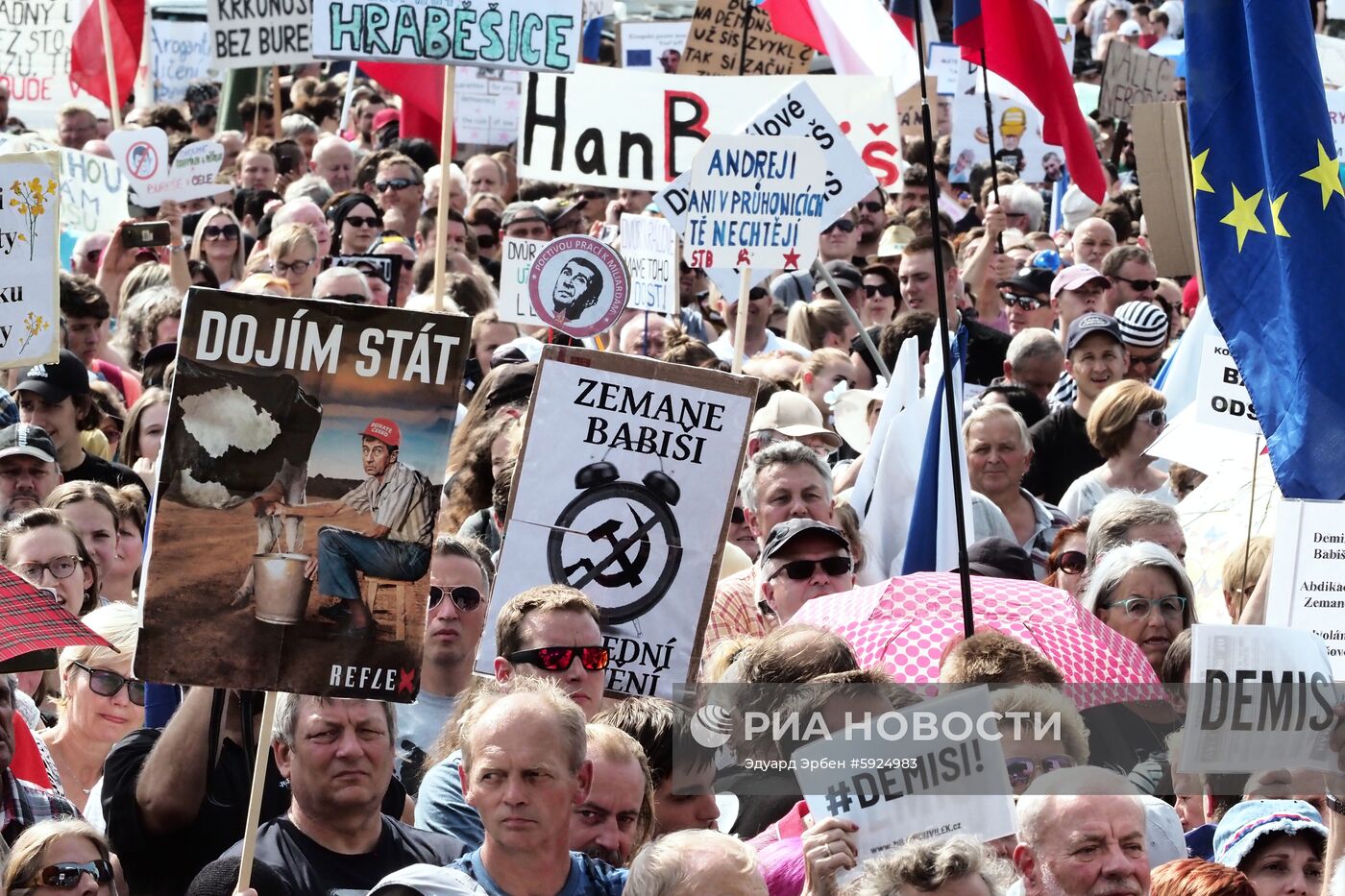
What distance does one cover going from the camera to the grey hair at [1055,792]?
158 inches

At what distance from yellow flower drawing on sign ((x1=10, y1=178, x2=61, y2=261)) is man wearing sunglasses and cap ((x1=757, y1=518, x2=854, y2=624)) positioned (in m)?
2.63

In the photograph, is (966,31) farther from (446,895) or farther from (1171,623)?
(446,895)

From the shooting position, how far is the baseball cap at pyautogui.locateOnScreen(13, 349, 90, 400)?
7645 mm

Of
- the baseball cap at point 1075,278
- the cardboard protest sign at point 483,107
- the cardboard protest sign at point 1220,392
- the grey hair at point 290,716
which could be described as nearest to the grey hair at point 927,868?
the grey hair at point 290,716

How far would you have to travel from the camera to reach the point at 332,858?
4.30 m

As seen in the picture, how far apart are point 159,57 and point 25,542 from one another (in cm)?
1422

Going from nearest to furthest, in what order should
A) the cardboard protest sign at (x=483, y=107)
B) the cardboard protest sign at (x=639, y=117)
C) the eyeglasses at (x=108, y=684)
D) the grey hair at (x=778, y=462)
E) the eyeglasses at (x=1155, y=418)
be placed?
the eyeglasses at (x=108, y=684), the grey hair at (x=778, y=462), the eyeglasses at (x=1155, y=418), the cardboard protest sign at (x=639, y=117), the cardboard protest sign at (x=483, y=107)

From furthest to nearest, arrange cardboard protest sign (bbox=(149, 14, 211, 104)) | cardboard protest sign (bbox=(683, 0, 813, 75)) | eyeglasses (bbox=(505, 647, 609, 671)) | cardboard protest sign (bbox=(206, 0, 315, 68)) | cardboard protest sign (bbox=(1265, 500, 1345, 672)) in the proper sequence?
cardboard protest sign (bbox=(149, 14, 211, 104)) < cardboard protest sign (bbox=(683, 0, 813, 75)) < cardboard protest sign (bbox=(206, 0, 315, 68)) < eyeglasses (bbox=(505, 647, 609, 671)) < cardboard protest sign (bbox=(1265, 500, 1345, 672))

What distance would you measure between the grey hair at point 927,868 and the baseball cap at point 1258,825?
0.99 metres

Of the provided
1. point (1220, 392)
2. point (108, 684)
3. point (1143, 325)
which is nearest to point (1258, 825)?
point (108, 684)

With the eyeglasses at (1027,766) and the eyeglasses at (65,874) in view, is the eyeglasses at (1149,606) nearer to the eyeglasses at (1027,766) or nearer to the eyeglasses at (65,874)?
the eyeglasses at (1027,766)

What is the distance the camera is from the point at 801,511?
21.0ft

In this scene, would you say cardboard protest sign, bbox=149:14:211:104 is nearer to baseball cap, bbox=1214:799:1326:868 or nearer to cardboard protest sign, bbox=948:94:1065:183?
cardboard protest sign, bbox=948:94:1065:183

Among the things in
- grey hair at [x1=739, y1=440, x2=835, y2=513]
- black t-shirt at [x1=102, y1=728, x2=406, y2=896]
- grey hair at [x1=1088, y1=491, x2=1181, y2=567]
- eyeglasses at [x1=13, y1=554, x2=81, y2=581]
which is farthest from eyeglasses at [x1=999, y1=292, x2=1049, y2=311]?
black t-shirt at [x1=102, y1=728, x2=406, y2=896]
